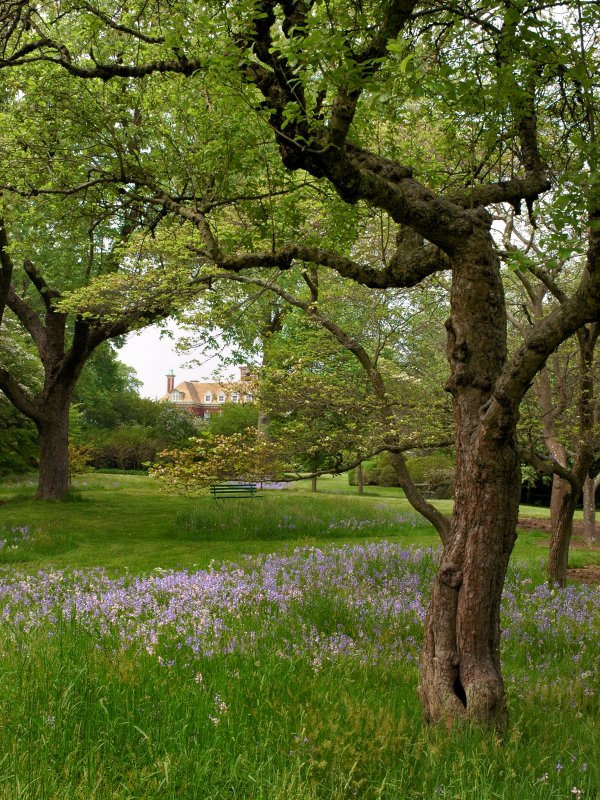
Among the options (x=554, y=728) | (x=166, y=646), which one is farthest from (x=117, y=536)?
(x=554, y=728)

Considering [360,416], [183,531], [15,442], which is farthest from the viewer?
[15,442]

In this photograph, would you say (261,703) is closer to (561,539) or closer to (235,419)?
(561,539)

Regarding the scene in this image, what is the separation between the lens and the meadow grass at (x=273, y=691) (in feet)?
10.7

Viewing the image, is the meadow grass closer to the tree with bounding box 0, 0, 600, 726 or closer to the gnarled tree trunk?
the tree with bounding box 0, 0, 600, 726

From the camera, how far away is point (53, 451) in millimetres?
19500

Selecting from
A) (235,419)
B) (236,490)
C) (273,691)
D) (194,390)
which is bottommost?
(273,691)

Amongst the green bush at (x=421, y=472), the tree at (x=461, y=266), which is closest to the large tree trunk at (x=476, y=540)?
the tree at (x=461, y=266)

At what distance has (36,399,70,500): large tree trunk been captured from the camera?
63.4 feet

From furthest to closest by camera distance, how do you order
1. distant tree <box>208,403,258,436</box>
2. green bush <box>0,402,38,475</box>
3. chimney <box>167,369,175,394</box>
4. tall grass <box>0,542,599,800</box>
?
1. chimney <box>167,369,175,394</box>
2. distant tree <box>208,403,258,436</box>
3. green bush <box>0,402,38,475</box>
4. tall grass <box>0,542,599,800</box>

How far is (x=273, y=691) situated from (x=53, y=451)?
16707mm

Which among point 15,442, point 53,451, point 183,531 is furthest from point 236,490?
point 15,442

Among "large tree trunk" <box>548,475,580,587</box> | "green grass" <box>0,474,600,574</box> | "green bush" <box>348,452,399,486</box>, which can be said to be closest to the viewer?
"large tree trunk" <box>548,475,580,587</box>

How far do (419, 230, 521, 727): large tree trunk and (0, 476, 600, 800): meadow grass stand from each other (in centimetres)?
30

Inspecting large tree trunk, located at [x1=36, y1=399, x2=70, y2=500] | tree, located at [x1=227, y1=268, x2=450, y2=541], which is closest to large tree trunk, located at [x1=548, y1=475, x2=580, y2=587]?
tree, located at [x1=227, y1=268, x2=450, y2=541]
